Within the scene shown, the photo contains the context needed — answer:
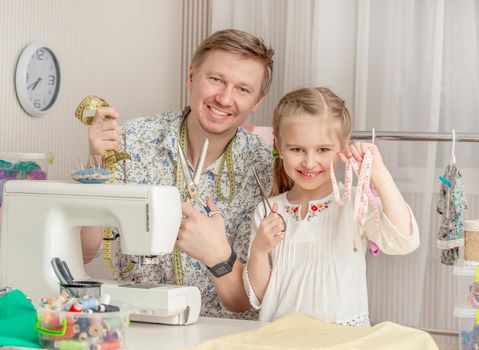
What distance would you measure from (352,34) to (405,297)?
114 cm

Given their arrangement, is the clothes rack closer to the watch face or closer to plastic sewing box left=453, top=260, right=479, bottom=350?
plastic sewing box left=453, top=260, right=479, bottom=350

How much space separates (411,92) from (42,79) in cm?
150

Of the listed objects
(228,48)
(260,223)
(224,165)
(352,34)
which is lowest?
(260,223)

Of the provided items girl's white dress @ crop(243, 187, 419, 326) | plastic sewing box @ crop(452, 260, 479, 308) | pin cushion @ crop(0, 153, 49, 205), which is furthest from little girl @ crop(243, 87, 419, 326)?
pin cushion @ crop(0, 153, 49, 205)

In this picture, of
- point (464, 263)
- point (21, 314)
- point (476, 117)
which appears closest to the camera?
point (21, 314)

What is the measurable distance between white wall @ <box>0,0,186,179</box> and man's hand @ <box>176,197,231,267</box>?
41.8 inches

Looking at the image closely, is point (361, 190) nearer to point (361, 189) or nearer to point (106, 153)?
point (361, 189)

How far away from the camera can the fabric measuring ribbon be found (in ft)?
6.12

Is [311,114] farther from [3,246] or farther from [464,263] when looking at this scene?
[3,246]

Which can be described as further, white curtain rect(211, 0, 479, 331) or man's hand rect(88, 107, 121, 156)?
white curtain rect(211, 0, 479, 331)

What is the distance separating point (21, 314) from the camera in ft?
5.11

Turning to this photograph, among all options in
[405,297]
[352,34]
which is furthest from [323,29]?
[405,297]

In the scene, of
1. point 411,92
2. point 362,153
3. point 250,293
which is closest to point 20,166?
point 250,293

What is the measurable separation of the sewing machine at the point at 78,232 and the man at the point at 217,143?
449mm
